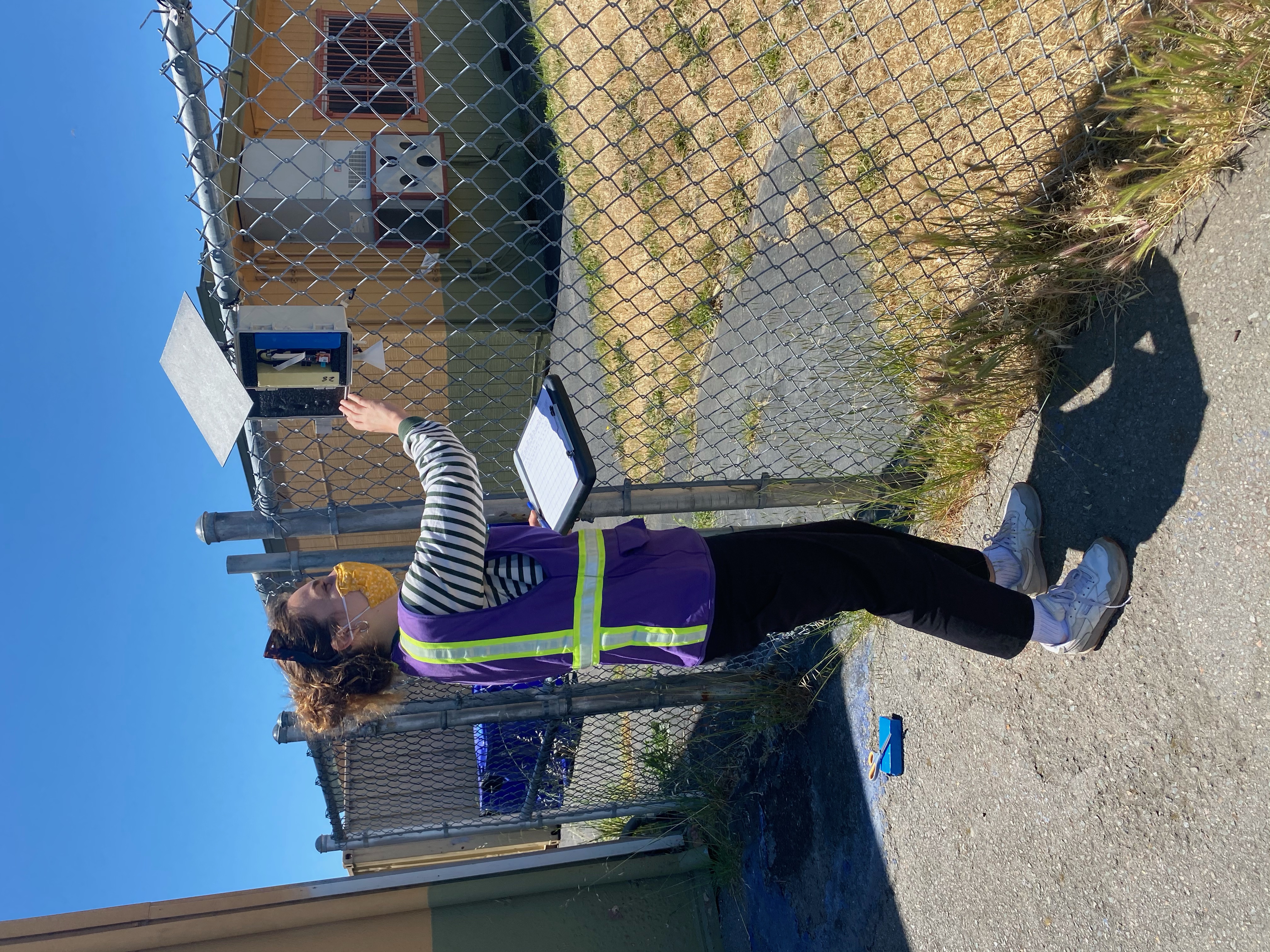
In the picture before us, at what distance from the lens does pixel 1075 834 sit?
2.68 m

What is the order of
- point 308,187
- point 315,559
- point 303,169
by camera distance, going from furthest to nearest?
point 308,187 < point 303,169 < point 315,559

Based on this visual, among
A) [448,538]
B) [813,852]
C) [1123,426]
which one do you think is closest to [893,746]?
[813,852]

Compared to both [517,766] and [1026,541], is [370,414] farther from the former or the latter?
[517,766]

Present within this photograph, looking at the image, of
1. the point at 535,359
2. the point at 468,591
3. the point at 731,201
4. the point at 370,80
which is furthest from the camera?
the point at 370,80

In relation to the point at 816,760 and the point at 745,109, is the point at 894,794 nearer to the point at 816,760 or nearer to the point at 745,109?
the point at 816,760

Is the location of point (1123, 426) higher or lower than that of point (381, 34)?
lower

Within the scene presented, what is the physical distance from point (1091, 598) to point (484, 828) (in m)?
3.44

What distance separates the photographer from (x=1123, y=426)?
278cm

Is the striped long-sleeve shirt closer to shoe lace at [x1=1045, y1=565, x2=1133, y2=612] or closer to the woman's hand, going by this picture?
the woman's hand

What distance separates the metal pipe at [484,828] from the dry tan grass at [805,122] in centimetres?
187

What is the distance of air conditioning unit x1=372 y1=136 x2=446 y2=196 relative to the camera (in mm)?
7461

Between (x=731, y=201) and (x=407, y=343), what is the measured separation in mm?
3285

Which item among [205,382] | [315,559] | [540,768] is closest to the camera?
[205,382]

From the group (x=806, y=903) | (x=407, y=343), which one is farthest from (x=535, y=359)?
(x=806, y=903)
